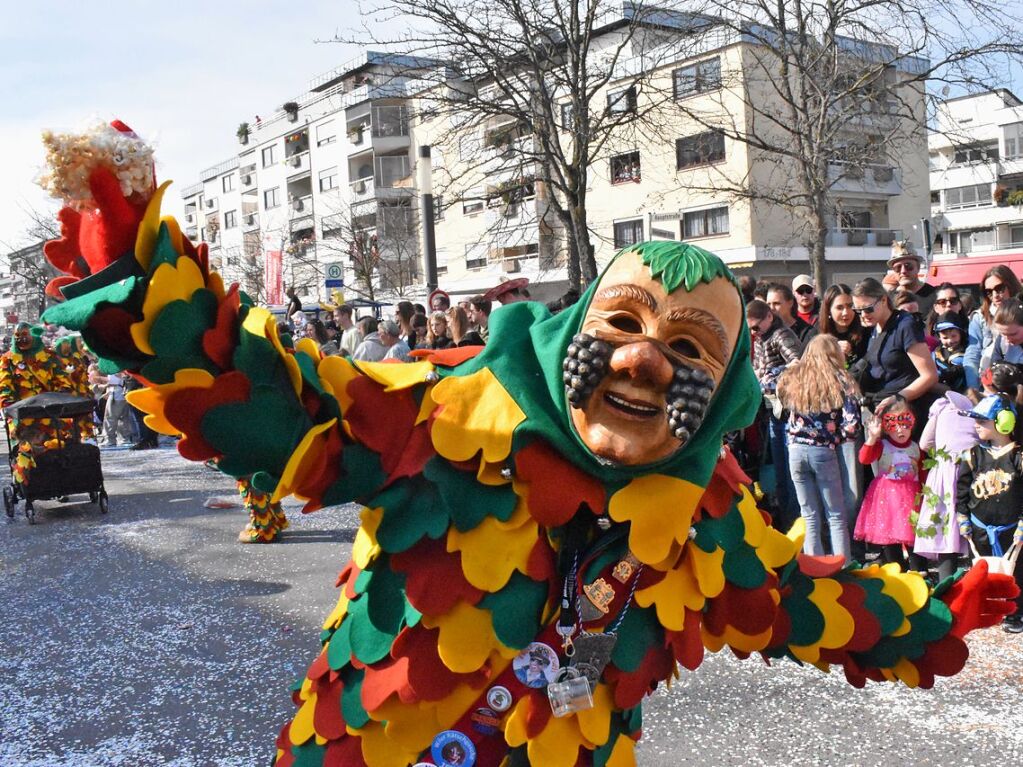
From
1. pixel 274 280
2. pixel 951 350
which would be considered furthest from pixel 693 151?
pixel 951 350

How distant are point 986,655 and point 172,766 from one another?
3.02m

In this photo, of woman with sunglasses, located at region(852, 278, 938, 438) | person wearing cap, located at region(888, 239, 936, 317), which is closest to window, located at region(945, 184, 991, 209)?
person wearing cap, located at region(888, 239, 936, 317)

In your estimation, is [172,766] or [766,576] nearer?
[766,576]

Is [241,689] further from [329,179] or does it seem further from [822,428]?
[329,179]

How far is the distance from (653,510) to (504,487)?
0.79 feet

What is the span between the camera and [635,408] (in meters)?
1.38

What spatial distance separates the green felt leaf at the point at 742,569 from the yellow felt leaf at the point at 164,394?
0.93 metres

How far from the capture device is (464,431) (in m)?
1.49

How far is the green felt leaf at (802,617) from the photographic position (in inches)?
67.8

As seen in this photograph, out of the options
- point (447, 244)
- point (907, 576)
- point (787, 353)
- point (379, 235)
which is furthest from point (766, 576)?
point (447, 244)

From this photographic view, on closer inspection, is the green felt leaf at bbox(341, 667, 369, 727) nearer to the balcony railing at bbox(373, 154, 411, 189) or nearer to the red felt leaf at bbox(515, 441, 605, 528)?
the red felt leaf at bbox(515, 441, 605, 528)

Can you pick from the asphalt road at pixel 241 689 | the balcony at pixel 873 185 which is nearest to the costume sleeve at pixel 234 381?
the asphalt road at pixel 241 689

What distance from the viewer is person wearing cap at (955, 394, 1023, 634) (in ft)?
13.2

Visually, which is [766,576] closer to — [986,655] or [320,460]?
[320,460]
